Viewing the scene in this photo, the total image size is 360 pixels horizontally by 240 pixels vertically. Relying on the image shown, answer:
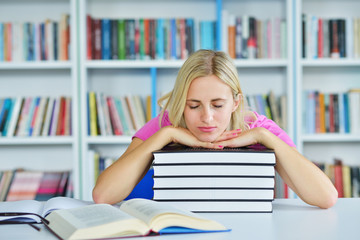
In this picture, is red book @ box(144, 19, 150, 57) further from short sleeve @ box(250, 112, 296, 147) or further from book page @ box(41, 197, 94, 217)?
book page @ box(41, 197, 94, 217)

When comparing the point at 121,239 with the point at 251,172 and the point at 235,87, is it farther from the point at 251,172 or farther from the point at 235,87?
the point at 235,87

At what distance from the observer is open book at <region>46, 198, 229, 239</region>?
83 cm

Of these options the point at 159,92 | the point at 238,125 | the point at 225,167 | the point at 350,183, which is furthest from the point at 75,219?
the point at 350,183

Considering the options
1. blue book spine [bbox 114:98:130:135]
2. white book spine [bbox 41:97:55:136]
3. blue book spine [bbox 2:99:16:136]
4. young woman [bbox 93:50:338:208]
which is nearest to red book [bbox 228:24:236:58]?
blue book spine [bbox 114:98:130:135]

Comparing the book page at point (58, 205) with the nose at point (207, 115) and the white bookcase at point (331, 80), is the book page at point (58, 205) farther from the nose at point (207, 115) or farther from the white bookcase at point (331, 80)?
the white bookcase at point (331, 80)

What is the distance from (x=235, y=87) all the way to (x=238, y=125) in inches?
8.2

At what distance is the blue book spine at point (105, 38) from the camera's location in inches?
103

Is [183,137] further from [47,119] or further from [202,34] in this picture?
[47,119]

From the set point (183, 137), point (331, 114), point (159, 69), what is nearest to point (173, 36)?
point (159, 69)

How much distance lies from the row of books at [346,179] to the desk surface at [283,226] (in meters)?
1.50

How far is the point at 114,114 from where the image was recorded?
2.62 m

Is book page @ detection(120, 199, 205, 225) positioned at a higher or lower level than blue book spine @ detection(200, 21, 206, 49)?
lower

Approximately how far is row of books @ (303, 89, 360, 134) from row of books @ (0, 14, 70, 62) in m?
1.50

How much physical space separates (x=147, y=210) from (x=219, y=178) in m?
0.24
